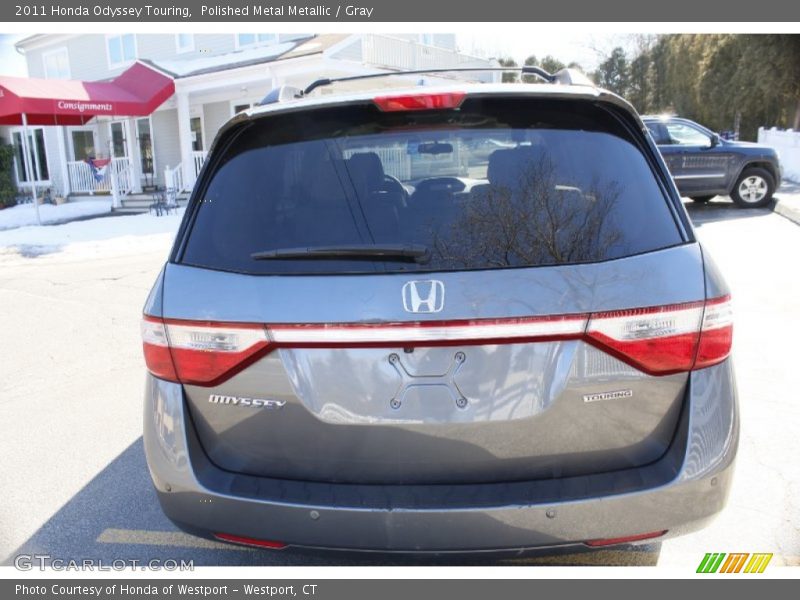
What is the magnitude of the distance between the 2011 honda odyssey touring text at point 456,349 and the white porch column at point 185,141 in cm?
1946

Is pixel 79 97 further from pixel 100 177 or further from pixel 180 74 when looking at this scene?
pixel 100 177

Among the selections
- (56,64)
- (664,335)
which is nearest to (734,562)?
(664,335)

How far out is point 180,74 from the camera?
2050 cm

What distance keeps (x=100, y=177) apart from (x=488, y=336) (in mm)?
23551

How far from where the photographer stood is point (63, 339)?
668 cm

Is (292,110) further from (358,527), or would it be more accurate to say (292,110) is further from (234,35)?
(234,35)

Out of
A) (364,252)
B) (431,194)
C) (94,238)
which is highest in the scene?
(431,194)

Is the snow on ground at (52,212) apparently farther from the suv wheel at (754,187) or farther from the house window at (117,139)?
the suv wheel at (754,187)

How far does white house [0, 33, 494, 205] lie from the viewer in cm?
1895

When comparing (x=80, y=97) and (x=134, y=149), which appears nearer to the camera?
(x=80, y=97)

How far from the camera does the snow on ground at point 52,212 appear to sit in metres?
19.2

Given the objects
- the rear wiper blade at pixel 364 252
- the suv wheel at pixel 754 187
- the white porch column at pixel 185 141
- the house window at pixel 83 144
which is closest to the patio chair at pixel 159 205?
the white porch column at pixel 185 141

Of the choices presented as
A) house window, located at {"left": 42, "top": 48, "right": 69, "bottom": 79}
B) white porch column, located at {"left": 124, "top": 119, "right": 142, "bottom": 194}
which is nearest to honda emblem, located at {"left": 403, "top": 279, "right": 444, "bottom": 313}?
white porch column, located at {"left": 124, "top": 119, "right": 142, "bottom": 194}

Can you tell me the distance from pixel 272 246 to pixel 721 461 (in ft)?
5.23
